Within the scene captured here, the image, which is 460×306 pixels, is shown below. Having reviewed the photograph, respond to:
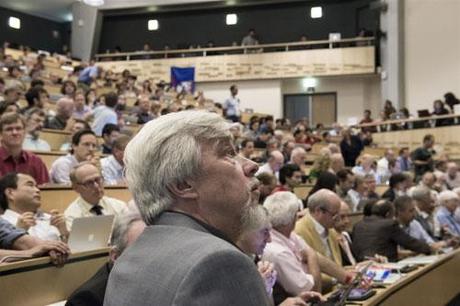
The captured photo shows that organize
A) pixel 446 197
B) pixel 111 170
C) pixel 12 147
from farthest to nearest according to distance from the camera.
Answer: pixel 446 197 < pixel 111 170 < pixel 12 147

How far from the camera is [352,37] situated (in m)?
18.3

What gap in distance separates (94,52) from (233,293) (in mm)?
21212

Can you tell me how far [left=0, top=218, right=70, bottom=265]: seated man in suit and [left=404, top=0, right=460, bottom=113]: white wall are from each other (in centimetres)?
A: 1470

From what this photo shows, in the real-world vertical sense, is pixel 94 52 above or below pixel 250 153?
above

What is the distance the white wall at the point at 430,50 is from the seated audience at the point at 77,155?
12.9 metres

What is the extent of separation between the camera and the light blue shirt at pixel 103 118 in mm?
7531

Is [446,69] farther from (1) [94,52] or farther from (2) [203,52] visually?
(1) [94,52]

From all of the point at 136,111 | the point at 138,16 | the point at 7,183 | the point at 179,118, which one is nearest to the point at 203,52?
the point at 138,16

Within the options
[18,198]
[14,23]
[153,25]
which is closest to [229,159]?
[18,198]

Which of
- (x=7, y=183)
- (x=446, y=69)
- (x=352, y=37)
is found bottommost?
(x=7, y=183)

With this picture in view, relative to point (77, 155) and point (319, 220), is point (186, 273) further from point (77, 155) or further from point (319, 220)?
point (77, 155)

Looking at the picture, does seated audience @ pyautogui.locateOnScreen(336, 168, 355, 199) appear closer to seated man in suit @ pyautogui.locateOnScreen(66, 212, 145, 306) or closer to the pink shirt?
the pink shirt

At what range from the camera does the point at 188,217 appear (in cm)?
110

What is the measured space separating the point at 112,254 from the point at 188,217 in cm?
115
